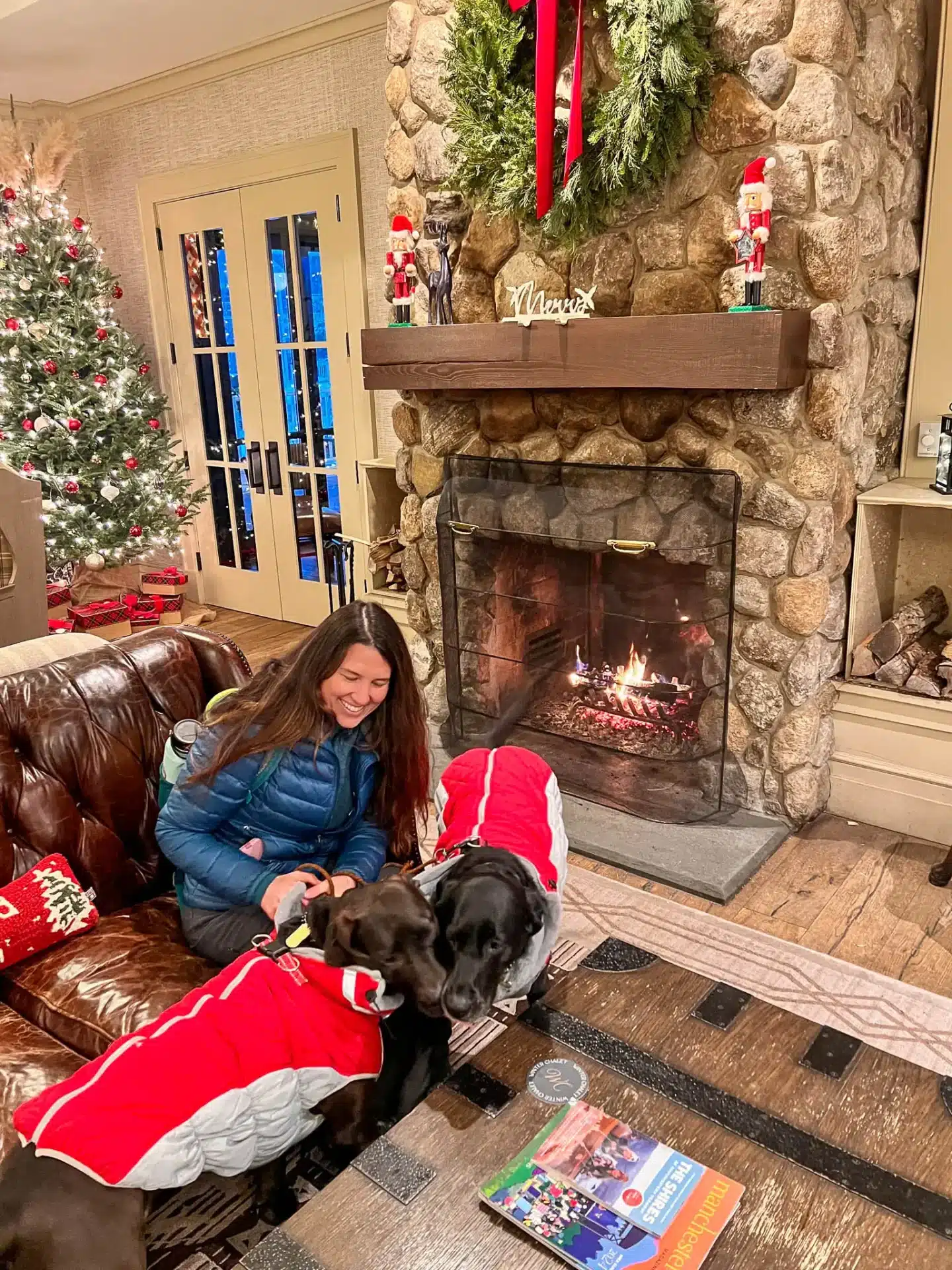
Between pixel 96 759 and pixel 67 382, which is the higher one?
pixel 67 382

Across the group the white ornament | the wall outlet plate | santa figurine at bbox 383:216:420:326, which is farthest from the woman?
the wall outlet plate

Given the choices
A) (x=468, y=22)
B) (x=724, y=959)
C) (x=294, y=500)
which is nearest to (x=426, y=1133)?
(x=724, y=959)

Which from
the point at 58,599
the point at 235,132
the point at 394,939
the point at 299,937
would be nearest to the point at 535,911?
the point at 394,939

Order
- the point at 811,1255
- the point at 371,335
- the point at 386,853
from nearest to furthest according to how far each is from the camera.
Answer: the point at 811,1255, the point at 386,853, the point at 371,335

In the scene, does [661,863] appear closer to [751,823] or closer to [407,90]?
[751,823]

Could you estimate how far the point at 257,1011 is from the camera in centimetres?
128

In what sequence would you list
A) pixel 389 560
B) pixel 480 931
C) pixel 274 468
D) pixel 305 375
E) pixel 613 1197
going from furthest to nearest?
1. pixel 274 468
2. pixel 305 375
3. pixel 389 560
4. pixel 480 931
5. pixel 613 1197

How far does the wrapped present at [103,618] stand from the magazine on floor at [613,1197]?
4181mm

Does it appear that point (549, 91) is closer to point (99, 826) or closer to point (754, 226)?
point (754, 226)

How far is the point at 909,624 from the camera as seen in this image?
8.90 ft

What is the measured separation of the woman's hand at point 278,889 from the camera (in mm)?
1601

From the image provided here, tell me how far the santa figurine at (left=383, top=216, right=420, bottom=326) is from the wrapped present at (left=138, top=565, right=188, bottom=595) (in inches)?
110

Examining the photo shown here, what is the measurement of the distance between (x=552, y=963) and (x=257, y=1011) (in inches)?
43.0

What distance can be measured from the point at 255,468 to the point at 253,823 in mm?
3525
